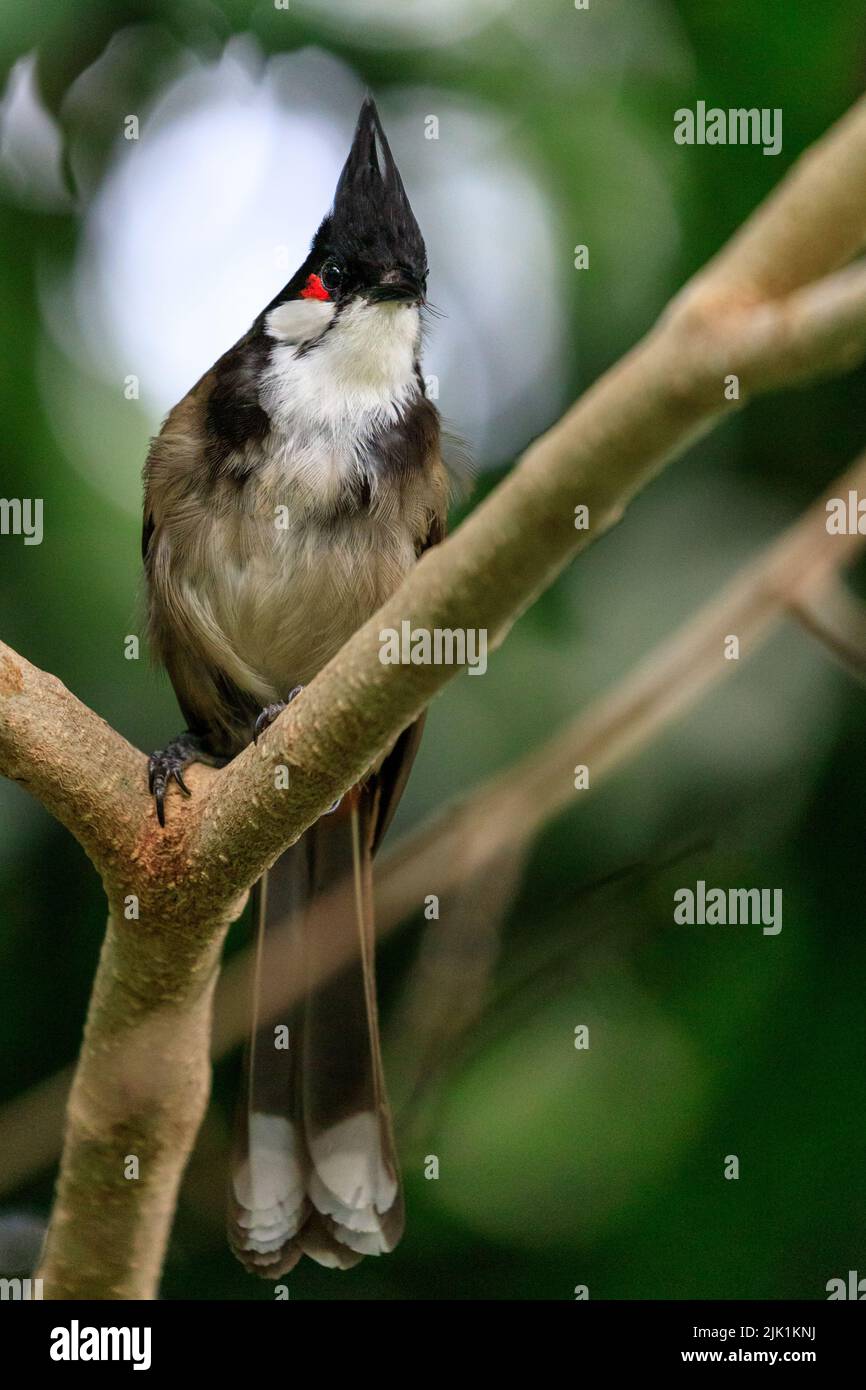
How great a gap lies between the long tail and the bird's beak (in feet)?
3.65

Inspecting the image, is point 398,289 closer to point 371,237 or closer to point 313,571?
point 371,237

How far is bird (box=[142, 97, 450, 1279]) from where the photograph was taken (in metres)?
2.76

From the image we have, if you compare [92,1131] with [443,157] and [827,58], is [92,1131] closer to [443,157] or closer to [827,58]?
[443,157]

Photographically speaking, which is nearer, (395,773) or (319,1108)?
(319,1108)

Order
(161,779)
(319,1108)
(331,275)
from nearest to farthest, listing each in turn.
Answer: (161,779) → (319,1108) → (331,275)

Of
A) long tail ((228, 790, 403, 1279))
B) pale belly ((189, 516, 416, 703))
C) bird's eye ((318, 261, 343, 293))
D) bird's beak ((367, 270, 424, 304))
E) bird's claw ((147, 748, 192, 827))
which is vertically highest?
bird's eye ((318, 261, 343, 293))

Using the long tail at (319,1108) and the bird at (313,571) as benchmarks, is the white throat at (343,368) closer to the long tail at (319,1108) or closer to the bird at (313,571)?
the bird at (313,571)

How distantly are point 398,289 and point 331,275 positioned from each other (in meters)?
0.18

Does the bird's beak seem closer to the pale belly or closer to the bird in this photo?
the bird

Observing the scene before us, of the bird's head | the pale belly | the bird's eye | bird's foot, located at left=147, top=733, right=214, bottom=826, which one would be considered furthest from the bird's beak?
bird's foot, located at left=147, top=733, right=214, bottom=826

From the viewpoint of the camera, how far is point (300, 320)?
303 cm

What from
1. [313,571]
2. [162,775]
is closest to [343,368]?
[313,571]

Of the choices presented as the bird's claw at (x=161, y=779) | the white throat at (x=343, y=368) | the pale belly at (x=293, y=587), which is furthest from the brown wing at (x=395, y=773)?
the bird's claw at (x=161, y=779)

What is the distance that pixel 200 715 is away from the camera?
3.06m
